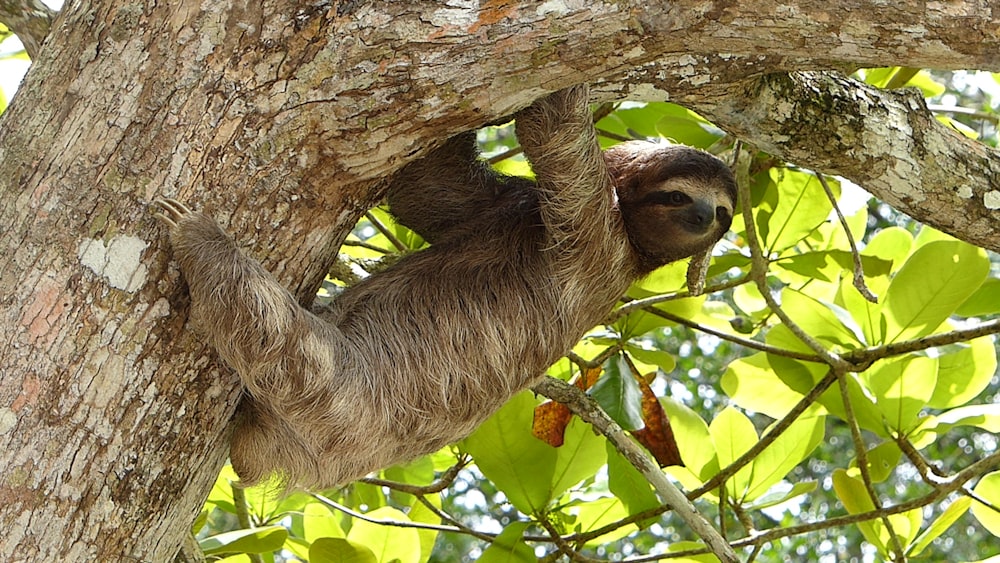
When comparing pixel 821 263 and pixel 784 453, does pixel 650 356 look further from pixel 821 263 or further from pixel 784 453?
pixel 821 263

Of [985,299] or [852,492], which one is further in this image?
[985,299]

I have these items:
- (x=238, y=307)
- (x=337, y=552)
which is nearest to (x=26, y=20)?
(x=238, y=307)

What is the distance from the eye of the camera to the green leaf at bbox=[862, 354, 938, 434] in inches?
197

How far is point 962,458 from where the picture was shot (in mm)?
15695

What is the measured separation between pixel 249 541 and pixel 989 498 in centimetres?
371

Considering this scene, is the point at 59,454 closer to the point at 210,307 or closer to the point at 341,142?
the point at 210,307

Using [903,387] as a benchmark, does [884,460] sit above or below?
below

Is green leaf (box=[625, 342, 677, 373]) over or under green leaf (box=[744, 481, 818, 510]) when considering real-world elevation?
over

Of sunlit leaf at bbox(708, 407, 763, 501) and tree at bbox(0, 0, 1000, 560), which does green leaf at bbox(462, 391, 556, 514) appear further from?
tree at bbox(0, 0, 1000, 560)

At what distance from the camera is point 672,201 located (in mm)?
4449

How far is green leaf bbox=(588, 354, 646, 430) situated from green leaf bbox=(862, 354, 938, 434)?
129 cm

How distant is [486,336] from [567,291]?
1.36 feet

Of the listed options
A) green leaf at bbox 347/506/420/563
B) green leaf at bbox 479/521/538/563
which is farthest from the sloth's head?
green leaf at bbox 347/506/420/563

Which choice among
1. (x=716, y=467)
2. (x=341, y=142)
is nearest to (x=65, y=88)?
(x=341, y=142)
